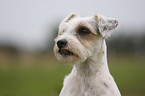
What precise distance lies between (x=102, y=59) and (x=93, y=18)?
118 cm

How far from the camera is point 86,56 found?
6.85 m

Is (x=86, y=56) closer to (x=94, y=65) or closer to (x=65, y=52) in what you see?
(x=94, y=65)

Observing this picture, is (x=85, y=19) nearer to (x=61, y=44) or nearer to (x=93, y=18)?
(x=93, y=18)

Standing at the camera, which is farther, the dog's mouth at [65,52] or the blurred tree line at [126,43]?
the blurred tree line at [126,43]

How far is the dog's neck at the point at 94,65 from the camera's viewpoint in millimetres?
6980

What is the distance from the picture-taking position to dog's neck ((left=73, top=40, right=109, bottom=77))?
6980 millimetres

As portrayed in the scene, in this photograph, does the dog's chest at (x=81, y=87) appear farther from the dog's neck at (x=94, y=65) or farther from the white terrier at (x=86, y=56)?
the dog's neck at (x=94, y=65)

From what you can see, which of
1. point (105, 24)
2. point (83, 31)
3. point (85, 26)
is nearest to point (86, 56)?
point (83, 31)

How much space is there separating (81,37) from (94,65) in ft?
2.64

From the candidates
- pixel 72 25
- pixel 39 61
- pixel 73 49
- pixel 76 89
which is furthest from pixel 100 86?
pixel 39 61

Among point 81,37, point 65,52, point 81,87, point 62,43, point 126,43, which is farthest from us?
point 126,43

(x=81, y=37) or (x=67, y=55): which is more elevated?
(x=81, y=37)

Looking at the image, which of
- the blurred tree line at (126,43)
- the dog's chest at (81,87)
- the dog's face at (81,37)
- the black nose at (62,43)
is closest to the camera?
the black nose at (62,43)

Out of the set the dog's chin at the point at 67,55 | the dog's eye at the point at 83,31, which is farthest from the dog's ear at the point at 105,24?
the dog's chin at the point at 67,55
